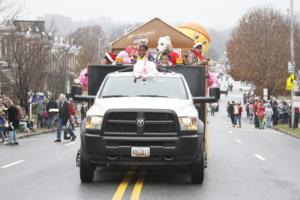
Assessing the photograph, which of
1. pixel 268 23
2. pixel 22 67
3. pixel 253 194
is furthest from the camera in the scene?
pixel 268 23

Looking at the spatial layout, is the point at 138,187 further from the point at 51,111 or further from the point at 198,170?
the point at 51,111

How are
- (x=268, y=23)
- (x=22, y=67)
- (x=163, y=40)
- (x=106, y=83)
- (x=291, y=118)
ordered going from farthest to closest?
(x=268, y=23), (x=291, y=118), (x=22, y=67), (x=163, y=40), (x=106, y=83)

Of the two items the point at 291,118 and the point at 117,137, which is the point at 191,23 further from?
the point at 291,118

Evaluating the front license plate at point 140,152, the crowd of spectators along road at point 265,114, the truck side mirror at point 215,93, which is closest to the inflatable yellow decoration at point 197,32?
the truck side mirror at point 215,93

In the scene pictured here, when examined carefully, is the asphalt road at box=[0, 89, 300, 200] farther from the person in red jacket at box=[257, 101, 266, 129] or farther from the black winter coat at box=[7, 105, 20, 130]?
the person in red jacket at box=[257, 101, 266, 129]

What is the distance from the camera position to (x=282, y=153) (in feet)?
66.5

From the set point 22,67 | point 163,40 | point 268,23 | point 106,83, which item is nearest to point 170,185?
point 106,83

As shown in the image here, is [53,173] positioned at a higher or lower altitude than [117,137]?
lower

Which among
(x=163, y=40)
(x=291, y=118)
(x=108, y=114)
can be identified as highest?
(x=163, y=40)

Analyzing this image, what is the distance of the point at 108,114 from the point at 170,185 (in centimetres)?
162

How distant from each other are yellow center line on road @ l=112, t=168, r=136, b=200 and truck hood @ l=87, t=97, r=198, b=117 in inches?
47.5

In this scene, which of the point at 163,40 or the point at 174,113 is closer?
the point at 174,113

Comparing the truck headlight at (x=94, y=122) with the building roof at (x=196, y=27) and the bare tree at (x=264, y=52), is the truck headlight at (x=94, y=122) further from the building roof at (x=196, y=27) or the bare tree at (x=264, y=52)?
the bare tree at (x=264, y=52)

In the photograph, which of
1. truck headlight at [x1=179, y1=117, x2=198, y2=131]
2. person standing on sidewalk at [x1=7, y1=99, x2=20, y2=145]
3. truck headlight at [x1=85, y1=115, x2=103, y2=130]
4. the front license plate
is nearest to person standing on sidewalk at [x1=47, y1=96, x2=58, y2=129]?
person standing on sidewalk at [x1=7, y1=99, x2=20, y2=145]
